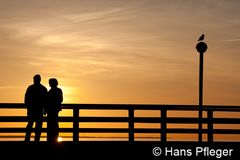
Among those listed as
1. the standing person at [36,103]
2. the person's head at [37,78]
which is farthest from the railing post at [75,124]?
the person's head at [37,78]

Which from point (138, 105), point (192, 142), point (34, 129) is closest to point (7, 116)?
point (34, 129)

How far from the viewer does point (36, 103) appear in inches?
771

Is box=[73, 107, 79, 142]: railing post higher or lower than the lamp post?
lower

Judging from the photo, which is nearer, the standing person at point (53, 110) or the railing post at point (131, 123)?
the standing person at point (53, 110)

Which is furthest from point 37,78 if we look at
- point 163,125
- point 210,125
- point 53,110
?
point 210,125

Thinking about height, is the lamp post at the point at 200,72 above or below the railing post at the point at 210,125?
above

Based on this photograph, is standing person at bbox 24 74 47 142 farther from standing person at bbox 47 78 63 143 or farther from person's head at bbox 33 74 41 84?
standing person at bbox 47 78 63 143

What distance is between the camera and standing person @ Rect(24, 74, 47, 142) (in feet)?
63.7

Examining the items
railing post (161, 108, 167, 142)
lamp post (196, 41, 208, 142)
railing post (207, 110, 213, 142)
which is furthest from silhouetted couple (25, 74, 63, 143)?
railing post (207, 110, 213, 142)

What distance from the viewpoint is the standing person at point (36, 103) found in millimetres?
19422

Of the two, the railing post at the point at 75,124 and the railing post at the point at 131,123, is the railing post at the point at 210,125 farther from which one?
the railing post at the point at 75,124

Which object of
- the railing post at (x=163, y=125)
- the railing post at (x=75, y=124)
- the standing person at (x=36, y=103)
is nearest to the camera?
the standing person at (x=36, y=103)

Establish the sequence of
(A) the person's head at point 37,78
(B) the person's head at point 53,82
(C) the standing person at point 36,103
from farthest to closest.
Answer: (C) the standing person at point 36,103, (A) the person's head at point 37,78, (B) the person's head at point 53,82

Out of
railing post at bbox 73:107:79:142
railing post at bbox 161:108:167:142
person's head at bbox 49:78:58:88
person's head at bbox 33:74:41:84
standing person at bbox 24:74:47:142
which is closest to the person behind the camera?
person's head at bbox 49:78:58:88
